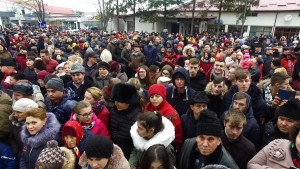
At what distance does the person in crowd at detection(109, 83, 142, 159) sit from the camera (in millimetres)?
3143

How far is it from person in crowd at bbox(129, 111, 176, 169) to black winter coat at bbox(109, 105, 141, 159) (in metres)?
0.31

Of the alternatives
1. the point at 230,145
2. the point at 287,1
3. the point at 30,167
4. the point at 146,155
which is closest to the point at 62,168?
the point at 30,167

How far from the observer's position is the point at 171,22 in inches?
1398

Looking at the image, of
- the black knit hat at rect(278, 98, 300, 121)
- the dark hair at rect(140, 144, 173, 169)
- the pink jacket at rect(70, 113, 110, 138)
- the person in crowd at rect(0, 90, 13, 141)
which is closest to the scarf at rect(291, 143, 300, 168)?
the black knit hat at rect(278, 98, 300, 121)

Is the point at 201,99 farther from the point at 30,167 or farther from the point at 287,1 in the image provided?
the point at 287,1

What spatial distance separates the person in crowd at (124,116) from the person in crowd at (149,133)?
317 millimetres

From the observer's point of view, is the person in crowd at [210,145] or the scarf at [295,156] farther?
the person in crowd at [210,145]

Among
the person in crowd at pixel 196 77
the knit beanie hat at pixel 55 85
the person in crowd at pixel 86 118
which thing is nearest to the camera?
the person in crowd at pixel 86 118

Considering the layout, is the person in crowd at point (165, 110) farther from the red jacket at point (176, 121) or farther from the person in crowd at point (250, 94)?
the person in crowd at point (250, 94)

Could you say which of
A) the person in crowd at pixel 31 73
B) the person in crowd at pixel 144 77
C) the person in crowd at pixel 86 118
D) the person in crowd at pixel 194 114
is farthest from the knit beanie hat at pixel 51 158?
the person in crowd at pixel 31 73

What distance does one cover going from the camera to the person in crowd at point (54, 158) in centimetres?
226

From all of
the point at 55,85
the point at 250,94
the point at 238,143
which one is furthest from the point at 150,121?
the point at 250,94

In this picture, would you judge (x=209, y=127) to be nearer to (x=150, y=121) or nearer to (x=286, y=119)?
(x=150, y=121)

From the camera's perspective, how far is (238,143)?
262 centimetres
